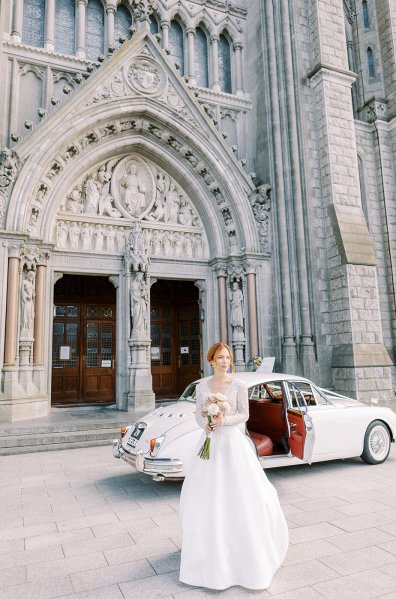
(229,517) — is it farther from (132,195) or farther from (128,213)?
(132,195)

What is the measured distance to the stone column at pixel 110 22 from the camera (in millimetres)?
13008

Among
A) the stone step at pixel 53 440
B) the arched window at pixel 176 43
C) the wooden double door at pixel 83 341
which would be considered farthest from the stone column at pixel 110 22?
the stone step at pixel 53 440

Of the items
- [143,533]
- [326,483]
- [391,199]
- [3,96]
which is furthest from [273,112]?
[143,533]

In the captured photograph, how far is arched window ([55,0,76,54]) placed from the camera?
1274 cm

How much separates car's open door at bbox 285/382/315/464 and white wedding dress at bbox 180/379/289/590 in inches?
81.4

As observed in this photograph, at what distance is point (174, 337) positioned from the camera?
53.3 feet

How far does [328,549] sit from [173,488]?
8.26ft

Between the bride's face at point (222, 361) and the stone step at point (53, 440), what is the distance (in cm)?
591

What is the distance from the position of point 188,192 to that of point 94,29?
5.75 m

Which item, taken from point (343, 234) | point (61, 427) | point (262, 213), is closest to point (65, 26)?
point (262, 213)

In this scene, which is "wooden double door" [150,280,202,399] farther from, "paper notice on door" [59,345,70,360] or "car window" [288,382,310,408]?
"car window" [288,382,310,408]

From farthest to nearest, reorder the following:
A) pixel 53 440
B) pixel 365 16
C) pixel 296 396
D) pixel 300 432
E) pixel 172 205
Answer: pixel 365 16, pixel 172 205, pixel 53 440, pixel 296 396, pixel 300 432

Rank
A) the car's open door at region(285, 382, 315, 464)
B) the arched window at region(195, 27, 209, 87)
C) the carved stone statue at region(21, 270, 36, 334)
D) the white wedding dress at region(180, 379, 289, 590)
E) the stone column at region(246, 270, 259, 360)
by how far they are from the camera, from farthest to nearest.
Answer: the arched window at region(195, 27, 209, 87), the stone column at region(246, 270, 259, 360), the carved stone statue at region(21, 270, 36, 334), the car's open door at region(285, 382, 315, 464), the white wedding dress at region(180, 379, 289, 590)

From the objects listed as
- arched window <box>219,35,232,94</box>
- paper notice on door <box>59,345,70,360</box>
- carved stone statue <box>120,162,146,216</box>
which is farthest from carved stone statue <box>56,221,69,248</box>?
arched window <box>219,35,232,94</box>
